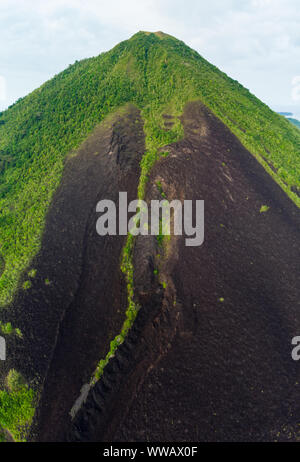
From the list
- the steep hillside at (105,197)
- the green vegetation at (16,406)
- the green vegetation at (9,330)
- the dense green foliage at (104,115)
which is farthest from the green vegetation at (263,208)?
the green vegetation at (16,406)

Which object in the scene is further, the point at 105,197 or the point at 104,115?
the point at 104,115

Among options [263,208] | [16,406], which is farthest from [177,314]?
[16,406]

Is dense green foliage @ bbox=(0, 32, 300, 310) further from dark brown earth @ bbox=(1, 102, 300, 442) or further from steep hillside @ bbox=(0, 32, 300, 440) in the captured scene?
dark brown earth @ bbox=(1, 102, 300, 442)

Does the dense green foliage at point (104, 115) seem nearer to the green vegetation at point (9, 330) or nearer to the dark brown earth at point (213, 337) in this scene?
the green vegetation at point (9, 330)

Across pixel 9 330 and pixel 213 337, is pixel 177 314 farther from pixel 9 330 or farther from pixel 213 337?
pixel 9 330
